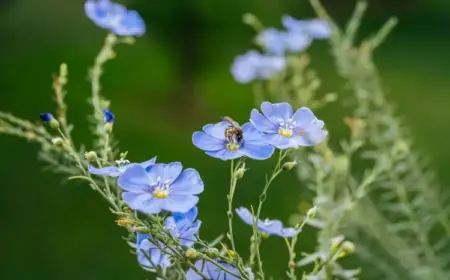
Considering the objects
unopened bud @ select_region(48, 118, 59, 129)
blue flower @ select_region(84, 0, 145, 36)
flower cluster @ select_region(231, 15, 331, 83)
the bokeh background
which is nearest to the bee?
unopened bud @ select_region(48, 118, 59, 129)

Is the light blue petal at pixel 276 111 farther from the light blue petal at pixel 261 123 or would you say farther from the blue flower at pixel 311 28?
the blue flower at pixel 311 28

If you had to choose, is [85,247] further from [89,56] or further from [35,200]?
[89,56]

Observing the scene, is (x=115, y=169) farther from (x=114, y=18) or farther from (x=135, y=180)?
(x=114, y=18)

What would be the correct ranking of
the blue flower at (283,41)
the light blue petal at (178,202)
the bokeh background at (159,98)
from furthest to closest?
the bokeh background at (159,98) → the blue flower at (283,41) → the light blue petal at (178,202)

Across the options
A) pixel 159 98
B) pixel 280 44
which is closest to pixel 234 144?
pixel 280 44

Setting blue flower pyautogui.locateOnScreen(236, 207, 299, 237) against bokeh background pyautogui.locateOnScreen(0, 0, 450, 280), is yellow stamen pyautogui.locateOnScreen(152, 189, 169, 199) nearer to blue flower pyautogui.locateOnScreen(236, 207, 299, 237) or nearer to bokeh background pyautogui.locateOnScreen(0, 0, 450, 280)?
blue flower pyautogui.locateOnScreen(236, 207, 299, 237)

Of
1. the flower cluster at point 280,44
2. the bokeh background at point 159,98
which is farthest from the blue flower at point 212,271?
the bokeh background at point 159,98
